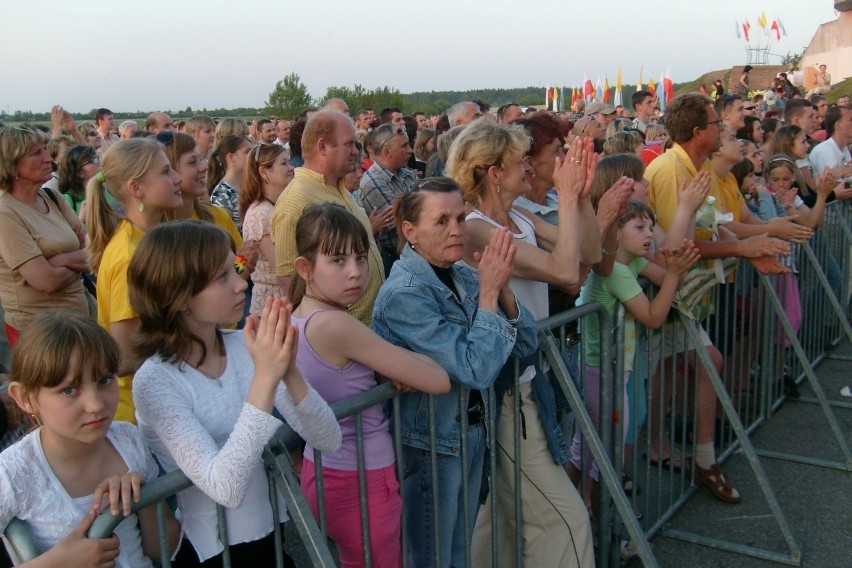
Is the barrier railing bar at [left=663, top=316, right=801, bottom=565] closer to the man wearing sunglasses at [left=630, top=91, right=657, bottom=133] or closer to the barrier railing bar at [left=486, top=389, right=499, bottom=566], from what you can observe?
the barrier railing bar at [left=486, top=389, right=499, bottom=566]

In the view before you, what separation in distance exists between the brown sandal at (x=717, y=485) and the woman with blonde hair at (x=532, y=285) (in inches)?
62.7

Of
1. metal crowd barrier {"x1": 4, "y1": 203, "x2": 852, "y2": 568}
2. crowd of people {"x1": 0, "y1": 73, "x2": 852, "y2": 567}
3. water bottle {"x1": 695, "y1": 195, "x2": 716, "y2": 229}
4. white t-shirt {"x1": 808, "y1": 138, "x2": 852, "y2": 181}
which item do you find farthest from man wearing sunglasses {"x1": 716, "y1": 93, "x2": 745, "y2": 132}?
water bottle {"x1": 695, "y1": 195, "x2": 716, "y2": 229}

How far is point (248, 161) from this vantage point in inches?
200

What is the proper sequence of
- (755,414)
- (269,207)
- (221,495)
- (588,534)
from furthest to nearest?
1. (755,414)
2. (269,207)
3. (588,534)
4. (221,495)

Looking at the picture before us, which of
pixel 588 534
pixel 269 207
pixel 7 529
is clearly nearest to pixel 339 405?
pixel 7 529

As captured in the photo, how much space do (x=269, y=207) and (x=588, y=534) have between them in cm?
282

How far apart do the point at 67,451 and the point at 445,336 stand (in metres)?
1.20

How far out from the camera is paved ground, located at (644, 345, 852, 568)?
13.1ft

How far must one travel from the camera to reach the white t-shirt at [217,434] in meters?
1.98

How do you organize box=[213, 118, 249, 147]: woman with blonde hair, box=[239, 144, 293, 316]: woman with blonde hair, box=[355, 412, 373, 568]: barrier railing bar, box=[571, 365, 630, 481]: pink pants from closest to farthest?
1. box=[355, 412, 373, 568]: barrier railing bar
2. box=[571, 365, 630, 481]: pink pants
3. box=[239, 144, 293, 316]: woman with blonde hair
4. box=[213, 118, 249, 147]: woman with blonde hair

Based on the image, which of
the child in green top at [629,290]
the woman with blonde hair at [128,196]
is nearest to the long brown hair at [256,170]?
the woman with blonde hair at [128,196]

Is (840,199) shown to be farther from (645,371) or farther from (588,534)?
(588,534)

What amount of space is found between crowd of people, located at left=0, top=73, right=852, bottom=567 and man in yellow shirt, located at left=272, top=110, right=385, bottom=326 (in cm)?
1

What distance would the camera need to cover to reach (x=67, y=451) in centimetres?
199
